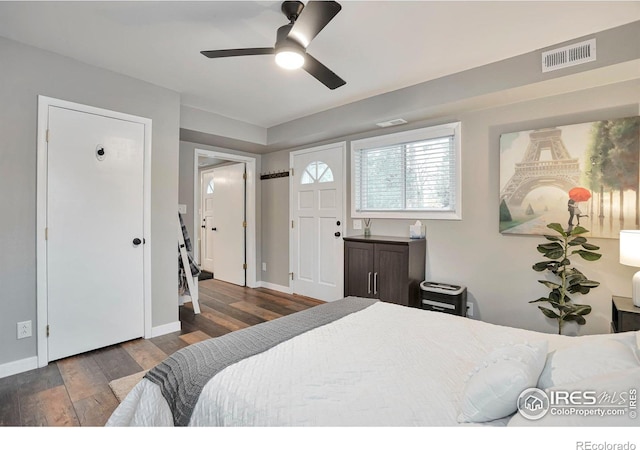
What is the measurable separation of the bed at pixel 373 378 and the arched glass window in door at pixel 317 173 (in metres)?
2.97

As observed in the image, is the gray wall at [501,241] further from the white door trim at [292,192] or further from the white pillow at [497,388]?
the white pillow at [497,388]

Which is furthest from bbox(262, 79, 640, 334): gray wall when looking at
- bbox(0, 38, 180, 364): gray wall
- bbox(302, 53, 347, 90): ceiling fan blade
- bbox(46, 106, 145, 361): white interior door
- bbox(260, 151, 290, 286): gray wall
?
bbox(0, 38, 180, 364): gray wall

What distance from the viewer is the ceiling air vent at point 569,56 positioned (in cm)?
219

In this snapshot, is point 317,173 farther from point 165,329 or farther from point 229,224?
point 165,329

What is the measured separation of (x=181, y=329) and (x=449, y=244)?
116 inches

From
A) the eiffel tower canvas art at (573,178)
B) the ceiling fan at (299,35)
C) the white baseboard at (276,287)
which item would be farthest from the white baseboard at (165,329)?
the eiffel tower canvas art at (573,178)

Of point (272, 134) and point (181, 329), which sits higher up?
point (272, 134)

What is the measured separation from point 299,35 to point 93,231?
2.38m

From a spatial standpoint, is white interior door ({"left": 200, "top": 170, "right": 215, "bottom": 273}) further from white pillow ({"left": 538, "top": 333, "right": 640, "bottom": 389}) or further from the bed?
white pillow ({"left": 538, "top": 333, "right": 640, "bottom": 389})

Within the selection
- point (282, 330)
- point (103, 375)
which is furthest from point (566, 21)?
point (103, 375)

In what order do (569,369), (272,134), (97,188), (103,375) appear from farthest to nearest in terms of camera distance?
(272,134) < (97,188) < (103,375) < (569,369)

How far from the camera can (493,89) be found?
262 centimetres

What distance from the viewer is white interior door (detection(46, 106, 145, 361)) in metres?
2.54

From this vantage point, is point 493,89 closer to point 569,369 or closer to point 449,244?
point 449,244
